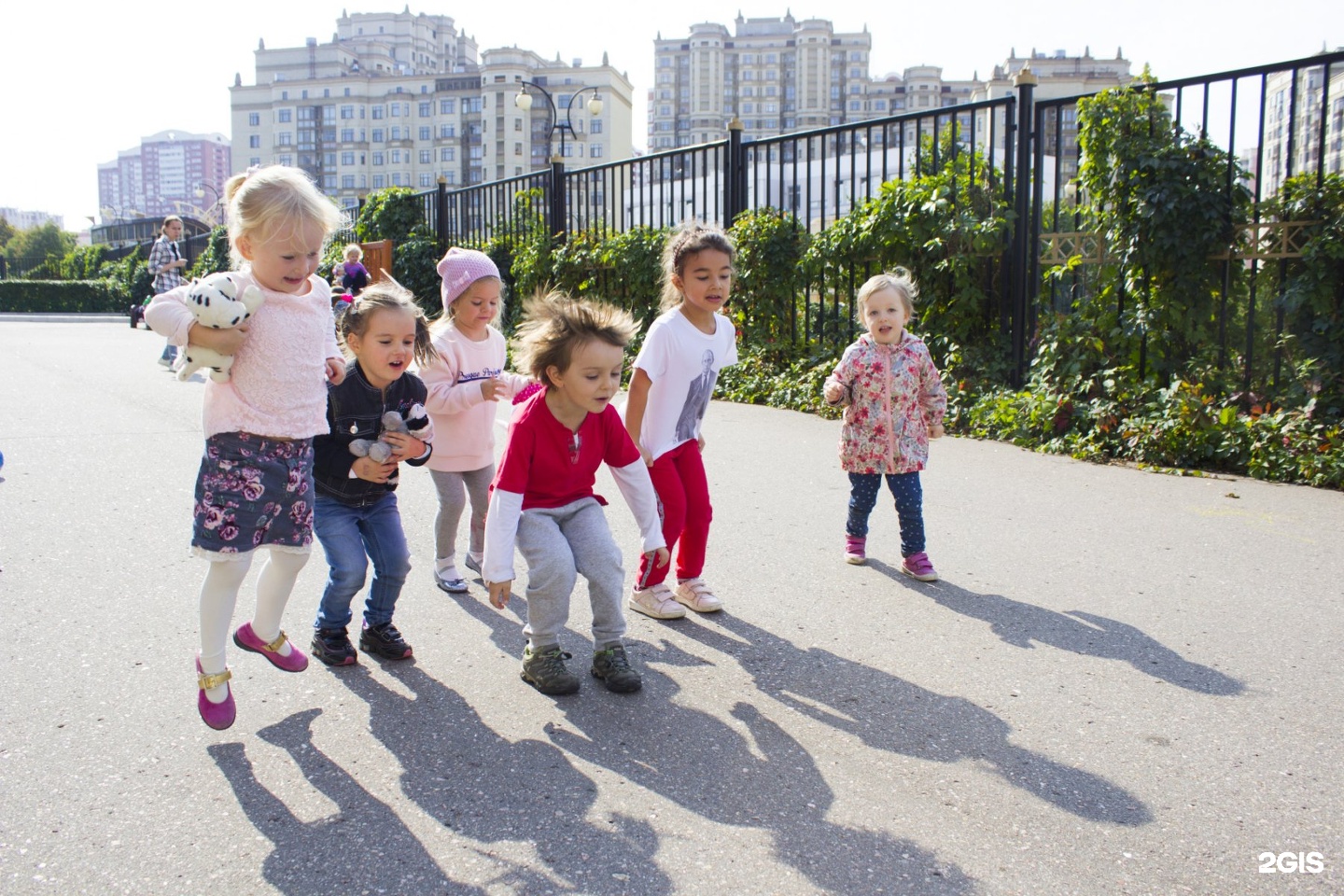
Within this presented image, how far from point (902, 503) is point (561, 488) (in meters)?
1.81

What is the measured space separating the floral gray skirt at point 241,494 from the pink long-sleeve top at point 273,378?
0.05 m

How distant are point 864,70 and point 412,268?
565 feet

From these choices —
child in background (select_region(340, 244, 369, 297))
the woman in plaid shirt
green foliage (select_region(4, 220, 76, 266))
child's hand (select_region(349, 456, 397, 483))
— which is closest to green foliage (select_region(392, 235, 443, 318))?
the woman in plaid shirt

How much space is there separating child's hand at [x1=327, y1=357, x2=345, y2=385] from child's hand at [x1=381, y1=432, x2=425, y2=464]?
0.94 feet

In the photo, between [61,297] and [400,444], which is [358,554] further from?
[61,297]

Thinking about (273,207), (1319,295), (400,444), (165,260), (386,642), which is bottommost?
(386,642)

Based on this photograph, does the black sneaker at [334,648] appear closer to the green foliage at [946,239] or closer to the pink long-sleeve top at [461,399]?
the pink long-sleeve top at [461,399]

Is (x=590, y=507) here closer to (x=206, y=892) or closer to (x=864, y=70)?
(x=206, y=892)

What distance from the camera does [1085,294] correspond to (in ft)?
25.8

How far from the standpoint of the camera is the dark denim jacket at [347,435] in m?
3.42

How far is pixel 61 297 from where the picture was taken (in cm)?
4097

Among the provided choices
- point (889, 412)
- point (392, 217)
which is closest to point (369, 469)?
point (889, 412)

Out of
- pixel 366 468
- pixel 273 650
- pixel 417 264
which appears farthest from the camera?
pixel 417 264

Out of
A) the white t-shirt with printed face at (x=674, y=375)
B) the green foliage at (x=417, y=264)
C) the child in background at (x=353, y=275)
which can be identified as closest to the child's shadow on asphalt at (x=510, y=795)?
the white t-shirt with printed face at (x=674, y=375)
